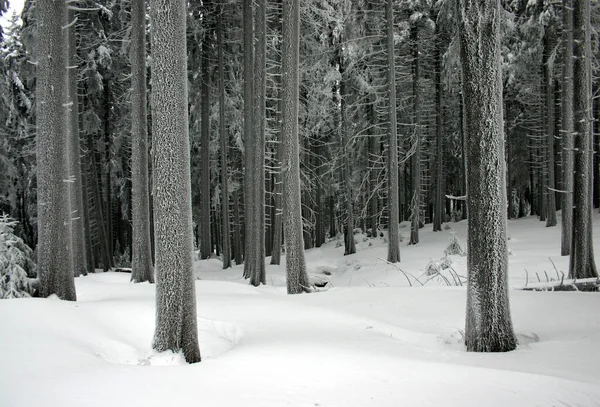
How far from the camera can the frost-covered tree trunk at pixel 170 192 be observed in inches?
237

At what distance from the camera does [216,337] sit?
7434mm

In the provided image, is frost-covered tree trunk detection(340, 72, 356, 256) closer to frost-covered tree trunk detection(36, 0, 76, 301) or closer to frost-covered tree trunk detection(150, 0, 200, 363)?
frost-covered tree trunk detection(36, 0, 76, 301)

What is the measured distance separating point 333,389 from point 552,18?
21.1 metres

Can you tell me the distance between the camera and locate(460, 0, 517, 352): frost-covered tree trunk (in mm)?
6301

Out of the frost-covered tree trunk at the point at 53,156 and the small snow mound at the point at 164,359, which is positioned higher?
the frost-covered tree trunk at the point at 53,156

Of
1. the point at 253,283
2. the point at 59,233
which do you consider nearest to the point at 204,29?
the point at 253,283

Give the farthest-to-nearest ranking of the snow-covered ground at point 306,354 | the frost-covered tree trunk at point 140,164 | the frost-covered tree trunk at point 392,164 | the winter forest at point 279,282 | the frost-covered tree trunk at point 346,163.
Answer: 1. the frost-covered tree trunk at point 346,163
2. the frost-covered tree trunk at point 392,164
3. the frost-covered tree trunk at point 140,164
4. the winter forest at point 279,282
5. the snow-covered ground at point 306,354

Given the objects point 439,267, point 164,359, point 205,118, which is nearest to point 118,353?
point 164,359

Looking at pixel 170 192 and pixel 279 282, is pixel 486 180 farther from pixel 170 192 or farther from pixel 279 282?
pixel 279 282

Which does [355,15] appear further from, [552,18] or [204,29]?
[552,18]

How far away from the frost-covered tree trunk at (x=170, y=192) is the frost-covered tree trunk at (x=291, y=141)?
543 cm

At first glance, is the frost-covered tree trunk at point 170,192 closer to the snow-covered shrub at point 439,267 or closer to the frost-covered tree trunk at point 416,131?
the snow-covered shrub at point 439,267

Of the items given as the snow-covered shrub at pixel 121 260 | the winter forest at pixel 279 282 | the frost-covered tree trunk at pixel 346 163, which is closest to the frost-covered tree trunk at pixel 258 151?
the winter forest at pixel 279 282

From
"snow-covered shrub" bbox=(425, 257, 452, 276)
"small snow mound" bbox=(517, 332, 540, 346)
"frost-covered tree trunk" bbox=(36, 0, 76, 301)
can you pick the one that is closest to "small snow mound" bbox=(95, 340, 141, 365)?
"frost-covered tree trunk" bbox=(36, 0, 76, 301)
